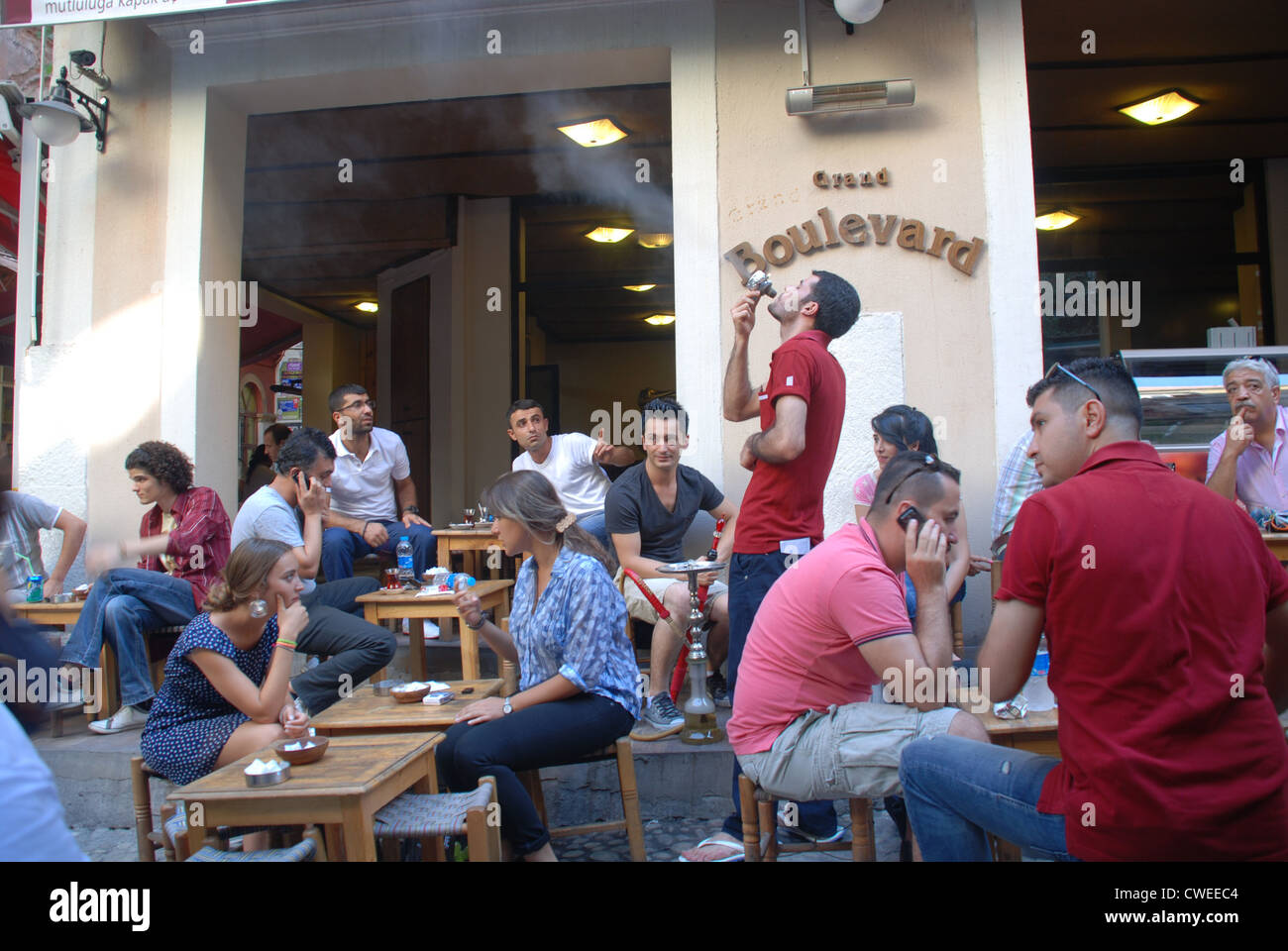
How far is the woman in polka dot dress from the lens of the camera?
310 cm

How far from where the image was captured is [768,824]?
2.77 metres

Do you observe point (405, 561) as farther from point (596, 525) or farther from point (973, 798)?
point (973, 798)

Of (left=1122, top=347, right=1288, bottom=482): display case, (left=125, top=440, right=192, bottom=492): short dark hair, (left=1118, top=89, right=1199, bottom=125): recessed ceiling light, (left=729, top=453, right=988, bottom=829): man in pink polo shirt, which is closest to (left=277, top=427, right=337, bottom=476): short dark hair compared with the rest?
(left=125, top=440, right=192, bottom=492): short dark hair

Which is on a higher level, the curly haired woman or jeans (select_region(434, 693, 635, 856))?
the curly haired woman

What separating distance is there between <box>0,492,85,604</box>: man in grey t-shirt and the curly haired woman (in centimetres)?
48

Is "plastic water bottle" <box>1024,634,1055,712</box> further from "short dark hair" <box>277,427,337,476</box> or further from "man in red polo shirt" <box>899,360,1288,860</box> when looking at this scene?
"short dark hair" <box>277,427,337,476</box>

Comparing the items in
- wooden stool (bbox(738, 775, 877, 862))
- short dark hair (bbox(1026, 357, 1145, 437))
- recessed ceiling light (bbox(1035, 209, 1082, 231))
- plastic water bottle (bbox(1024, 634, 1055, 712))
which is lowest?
wooden stool (bbox(738, 775, 877, 862))

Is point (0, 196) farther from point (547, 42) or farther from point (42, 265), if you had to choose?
point (547, 42)

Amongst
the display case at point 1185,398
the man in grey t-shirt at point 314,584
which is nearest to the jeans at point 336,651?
the man in grey t-shirt at point 314,584

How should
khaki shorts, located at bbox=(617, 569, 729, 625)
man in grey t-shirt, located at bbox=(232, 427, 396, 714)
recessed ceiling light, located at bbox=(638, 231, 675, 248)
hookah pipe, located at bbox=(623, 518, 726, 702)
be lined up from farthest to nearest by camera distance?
1. recessed ceiling light, located at bbox=(638, 231, 675, 248)
2. khaki shorts, located at bbox=(617, 569, 729, 625)
3. hookah pipe, located at bbox=(623, 518, 726, 702)
4. man in grey t-shirt, located at bbox=(232, 427, 396, 714)

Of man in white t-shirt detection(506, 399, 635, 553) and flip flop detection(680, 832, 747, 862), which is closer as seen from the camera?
flip flop detection(680, 832, 747, 862)

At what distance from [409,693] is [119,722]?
7.82 feet

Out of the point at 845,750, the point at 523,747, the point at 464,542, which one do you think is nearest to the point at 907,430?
the point at 845,750

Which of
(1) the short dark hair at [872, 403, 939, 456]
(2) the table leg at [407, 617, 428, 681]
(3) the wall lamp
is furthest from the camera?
(3) the wall lamp
